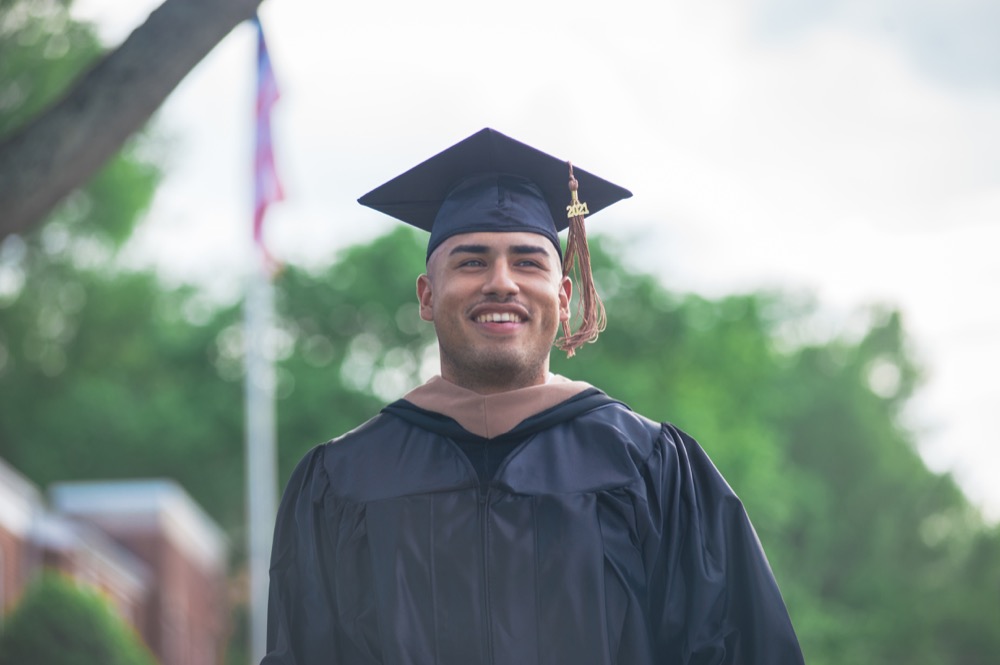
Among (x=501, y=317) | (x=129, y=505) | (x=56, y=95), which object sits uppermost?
(x=56, y=95)

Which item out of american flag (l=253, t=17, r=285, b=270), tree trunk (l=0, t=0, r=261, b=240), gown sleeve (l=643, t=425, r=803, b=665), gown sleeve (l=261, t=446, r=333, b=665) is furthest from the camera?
american flag (l=253, t=17, r=285, b=270)

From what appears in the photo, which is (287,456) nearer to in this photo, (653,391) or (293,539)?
(653,391)

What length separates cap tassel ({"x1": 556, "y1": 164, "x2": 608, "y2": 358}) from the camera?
426 cm

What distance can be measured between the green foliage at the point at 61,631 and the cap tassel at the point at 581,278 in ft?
46.7

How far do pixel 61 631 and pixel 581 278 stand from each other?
14.7 metres

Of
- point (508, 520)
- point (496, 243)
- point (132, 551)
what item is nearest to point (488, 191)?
point (496, 243)

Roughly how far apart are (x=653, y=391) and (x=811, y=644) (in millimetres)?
6608

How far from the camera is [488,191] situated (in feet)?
14.0

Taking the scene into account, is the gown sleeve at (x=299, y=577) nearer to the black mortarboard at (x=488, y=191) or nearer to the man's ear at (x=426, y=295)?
the man's ear at (x=426, y=295)

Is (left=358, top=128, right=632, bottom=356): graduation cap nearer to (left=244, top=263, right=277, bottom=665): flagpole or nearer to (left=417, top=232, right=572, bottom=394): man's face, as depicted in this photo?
(left=417, top=232, right=572, bottom=394): man's face

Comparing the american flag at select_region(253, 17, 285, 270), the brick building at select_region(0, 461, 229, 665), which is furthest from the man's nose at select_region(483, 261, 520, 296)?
the brick building at select_region(0, 461, 229, 665)

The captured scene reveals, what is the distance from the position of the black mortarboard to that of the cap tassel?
0.07m

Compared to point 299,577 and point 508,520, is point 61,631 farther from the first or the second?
point 508,520

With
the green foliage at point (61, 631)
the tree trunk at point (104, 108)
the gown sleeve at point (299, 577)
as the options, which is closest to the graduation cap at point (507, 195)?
the gown sleeve at point (299, 577)
